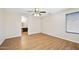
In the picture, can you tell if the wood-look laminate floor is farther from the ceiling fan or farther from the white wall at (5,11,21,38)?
the ceiling fan

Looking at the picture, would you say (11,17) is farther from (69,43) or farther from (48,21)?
(69,43)

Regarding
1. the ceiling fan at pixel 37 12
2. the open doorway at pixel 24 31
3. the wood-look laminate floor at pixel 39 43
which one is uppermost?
the ceiling fan at pixel 37 12

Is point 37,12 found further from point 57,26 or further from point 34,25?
point 57,26

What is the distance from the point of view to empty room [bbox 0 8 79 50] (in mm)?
1542

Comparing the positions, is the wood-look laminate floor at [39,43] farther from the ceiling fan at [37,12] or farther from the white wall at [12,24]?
the ceiling fan at [37,12]

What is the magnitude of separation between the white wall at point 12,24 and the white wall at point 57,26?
44 cm

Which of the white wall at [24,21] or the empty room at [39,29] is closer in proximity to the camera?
the empty room at [39,29]

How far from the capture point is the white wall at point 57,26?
157 centimetres

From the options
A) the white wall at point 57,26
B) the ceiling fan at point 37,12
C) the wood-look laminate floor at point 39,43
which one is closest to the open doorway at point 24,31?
the wood-look laminate floor at point 39,43

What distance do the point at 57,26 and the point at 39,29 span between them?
1.06 ft

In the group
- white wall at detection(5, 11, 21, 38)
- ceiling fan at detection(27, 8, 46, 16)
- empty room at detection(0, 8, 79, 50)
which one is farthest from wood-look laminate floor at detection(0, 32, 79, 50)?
ceiling fan at detection(27, 8, 46, 16)
